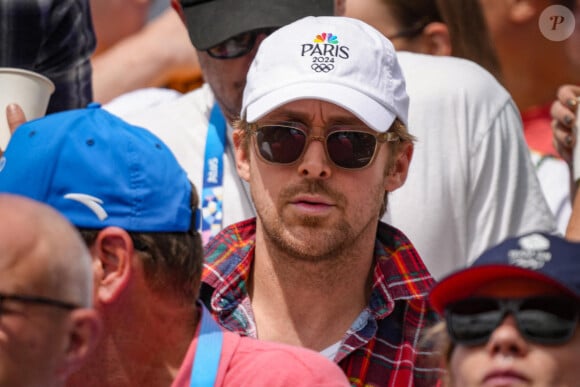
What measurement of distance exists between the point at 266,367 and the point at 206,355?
6.1 inches

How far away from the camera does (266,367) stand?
3330mm

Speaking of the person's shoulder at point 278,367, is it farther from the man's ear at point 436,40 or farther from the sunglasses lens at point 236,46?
the man's ear at point 436,40

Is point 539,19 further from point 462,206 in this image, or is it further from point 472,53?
point 462,206

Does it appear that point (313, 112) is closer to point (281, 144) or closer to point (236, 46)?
point (281, 144)

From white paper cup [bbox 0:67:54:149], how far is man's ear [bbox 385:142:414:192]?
3.75 feet

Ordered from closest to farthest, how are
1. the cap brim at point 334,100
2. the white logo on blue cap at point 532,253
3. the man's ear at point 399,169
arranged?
the white logo on blue cap at point 532,253 < the cap brim at point 334,100 < the man's ear at point 399,169

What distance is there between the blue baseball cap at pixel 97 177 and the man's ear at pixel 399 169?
0.89 meters

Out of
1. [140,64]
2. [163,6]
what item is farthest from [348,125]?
[163,6]

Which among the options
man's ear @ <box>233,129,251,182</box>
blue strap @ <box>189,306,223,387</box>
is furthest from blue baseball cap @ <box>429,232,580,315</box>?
man's ear @ <box>233,129,251,182</box>

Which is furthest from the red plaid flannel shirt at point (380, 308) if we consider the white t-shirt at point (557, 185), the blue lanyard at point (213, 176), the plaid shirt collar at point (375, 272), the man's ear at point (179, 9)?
the white t-shirt at point (557, 185)

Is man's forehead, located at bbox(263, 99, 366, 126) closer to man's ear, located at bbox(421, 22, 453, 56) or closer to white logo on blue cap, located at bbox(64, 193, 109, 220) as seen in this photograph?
white logo on blue cap, located at bbox(64, 193, 109, 220)

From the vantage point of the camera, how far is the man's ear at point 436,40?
548cm

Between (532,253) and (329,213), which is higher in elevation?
(532,253)

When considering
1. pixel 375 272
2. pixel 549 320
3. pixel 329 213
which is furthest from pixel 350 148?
pixel 549 320
